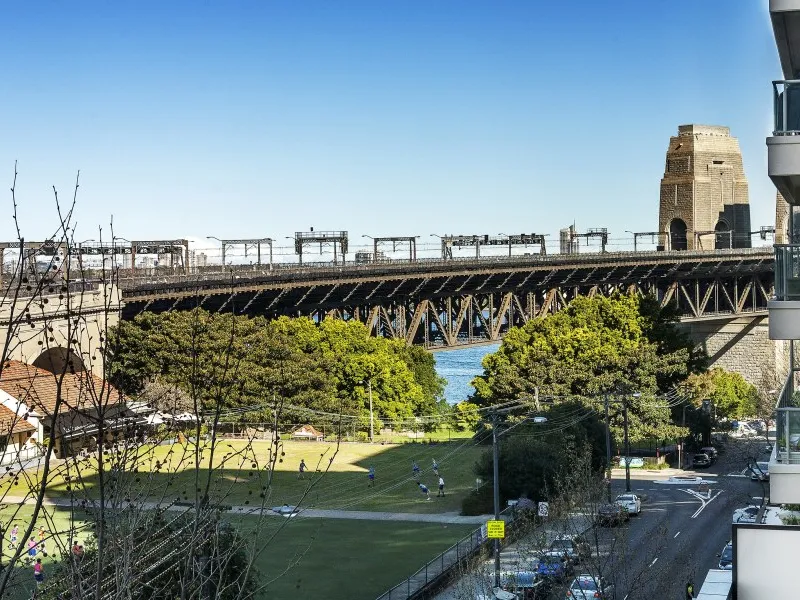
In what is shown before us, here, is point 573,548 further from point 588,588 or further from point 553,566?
point 588,588

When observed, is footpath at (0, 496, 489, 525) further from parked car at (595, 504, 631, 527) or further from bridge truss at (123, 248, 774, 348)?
bridge truss at (123, 248, 774, 348)

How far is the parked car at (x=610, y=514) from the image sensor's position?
137 ft

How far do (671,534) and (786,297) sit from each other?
103ft

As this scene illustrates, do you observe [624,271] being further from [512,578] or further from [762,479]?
[512,578]

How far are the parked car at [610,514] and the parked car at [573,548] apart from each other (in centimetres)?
378

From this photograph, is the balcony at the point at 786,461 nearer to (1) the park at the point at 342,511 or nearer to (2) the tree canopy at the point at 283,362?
(1) the park at the point at 342,511

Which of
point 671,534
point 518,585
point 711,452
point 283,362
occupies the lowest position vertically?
point 711,452

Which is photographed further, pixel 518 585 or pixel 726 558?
pixel 726 558

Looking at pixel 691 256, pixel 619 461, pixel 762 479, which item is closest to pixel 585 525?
pixel 762 479

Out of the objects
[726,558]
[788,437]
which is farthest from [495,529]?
[788,437]

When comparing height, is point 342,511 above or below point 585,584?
below

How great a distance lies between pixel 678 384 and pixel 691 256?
1909 inches

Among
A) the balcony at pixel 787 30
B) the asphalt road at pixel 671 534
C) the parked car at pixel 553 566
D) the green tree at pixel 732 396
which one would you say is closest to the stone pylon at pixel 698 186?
the green tree at pixel 732 396

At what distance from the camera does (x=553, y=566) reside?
3447cm
